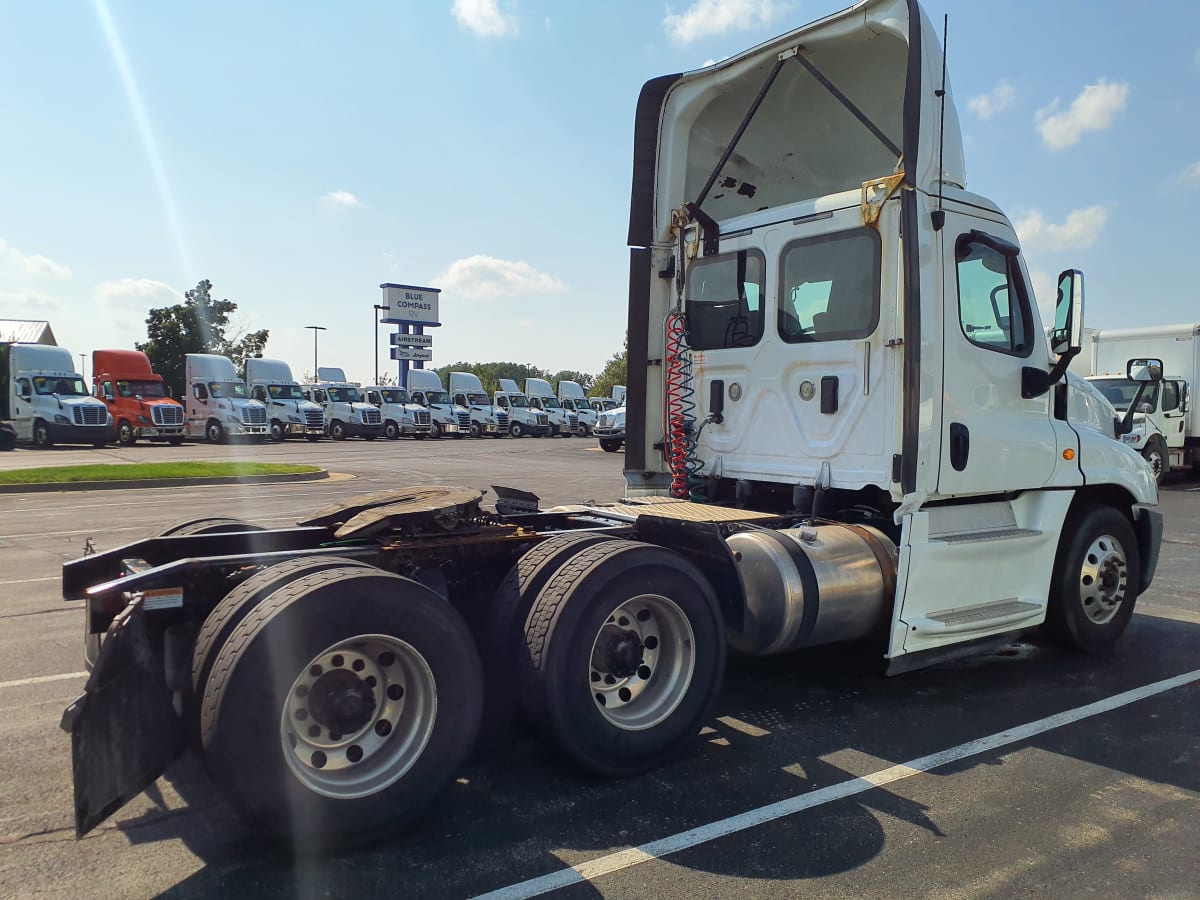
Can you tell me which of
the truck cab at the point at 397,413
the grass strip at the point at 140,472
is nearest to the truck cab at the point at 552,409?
the truck cab at the point at 397,413

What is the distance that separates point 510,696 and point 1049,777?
2.51 metres

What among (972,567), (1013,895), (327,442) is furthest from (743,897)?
(327,442)

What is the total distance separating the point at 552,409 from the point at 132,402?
2153cm

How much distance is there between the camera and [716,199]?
653cm

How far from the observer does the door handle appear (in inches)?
199

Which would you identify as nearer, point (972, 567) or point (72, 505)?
point (972, 567)

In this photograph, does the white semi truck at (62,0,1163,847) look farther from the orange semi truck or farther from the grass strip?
the orange semi truck

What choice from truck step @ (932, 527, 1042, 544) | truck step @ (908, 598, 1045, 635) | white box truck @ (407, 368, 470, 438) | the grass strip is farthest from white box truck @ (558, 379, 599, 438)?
truck step @ (908, 598, 1045, 635)

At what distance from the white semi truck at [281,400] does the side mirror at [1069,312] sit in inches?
1313

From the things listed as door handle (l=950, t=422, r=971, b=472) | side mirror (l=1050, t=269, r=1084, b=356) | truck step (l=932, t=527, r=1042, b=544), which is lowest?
truck step (l=932, t=527, r=1042, b=544)

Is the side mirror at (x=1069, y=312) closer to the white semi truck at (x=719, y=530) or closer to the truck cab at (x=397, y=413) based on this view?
the white semi truck at (x=719, y=530)

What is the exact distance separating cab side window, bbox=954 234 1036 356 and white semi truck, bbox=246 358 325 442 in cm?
3317

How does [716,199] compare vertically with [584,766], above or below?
above

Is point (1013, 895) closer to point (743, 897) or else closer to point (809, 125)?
point (743, 897)
